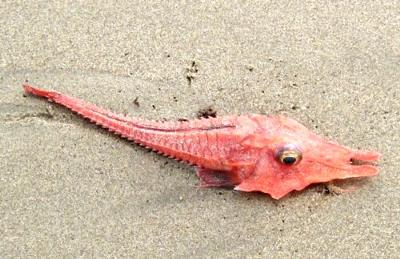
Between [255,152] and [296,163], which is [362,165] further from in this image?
[255,152]

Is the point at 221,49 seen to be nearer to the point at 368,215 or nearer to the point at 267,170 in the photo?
the point at 267,170

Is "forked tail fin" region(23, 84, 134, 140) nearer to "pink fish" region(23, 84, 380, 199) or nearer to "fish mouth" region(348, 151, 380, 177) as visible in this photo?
"pink fish" region(23, 84, 380, 199)

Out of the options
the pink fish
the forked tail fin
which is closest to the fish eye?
the pink fish

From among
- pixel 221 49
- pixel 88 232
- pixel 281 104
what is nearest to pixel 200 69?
pixel 221 49

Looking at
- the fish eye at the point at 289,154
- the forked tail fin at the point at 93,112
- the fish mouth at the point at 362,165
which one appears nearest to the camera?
the fish eye at the point at 289,154

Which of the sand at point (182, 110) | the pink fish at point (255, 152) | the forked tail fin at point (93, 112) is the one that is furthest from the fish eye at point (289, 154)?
the forked tail fin at point (93, 112)

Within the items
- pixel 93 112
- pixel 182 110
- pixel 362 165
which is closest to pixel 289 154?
pixel 362 165

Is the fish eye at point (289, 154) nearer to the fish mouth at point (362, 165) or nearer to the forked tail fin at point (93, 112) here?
the fish mouth at point (362, 165)
